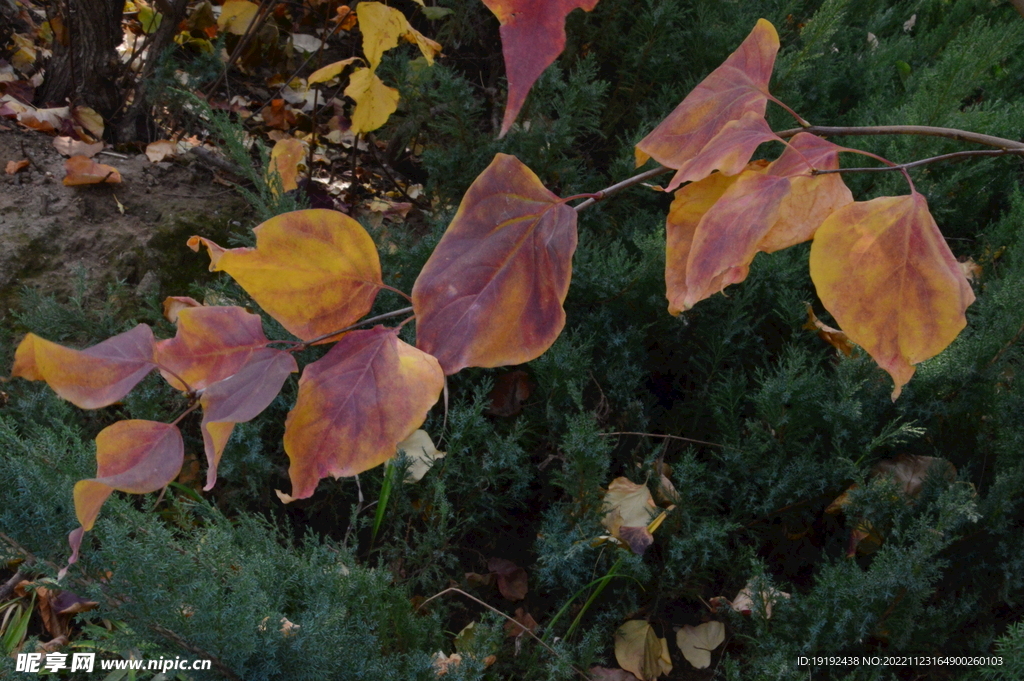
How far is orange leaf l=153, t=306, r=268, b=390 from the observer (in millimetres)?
460

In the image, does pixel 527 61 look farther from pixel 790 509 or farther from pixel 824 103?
pixel 824 103

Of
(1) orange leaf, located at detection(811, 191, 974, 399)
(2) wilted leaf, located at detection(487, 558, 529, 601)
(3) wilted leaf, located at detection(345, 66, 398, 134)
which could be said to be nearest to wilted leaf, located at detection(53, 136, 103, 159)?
(3) wilted leaf, located at detection(345, 66, 398, 134)

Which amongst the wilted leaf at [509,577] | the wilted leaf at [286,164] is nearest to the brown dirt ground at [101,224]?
the wilted leaf at [286,164]

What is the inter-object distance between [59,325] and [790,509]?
153cm

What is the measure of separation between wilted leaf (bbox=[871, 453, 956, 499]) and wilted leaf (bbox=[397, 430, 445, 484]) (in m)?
0.84

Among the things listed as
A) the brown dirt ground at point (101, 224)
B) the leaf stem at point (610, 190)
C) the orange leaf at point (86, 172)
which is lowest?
the brown dirt ground at point (101, 224)

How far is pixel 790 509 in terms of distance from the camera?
4.33 feet

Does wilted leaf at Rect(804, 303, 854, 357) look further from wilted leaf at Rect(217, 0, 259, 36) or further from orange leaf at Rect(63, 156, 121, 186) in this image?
wilted leaf at Rect(217, 0, 259, 36)

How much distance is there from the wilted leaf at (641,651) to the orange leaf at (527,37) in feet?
3.74

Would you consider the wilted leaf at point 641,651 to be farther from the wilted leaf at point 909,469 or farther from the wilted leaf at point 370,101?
the wilted leaf at point 370,101

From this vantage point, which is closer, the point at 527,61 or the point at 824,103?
the point at 527,61

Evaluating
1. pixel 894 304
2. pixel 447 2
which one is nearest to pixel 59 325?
pixel 447 2

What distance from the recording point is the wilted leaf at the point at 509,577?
137cm

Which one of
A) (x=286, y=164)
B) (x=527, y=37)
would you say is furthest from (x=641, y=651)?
(x=286, y=164)
